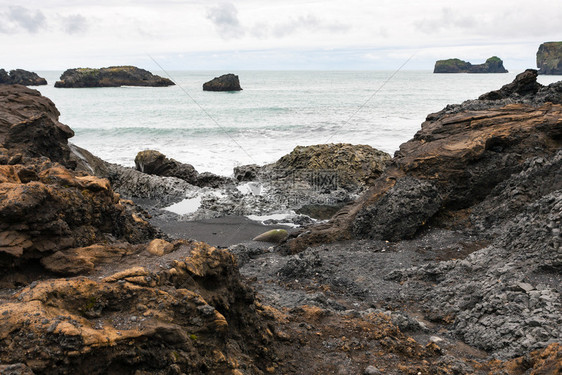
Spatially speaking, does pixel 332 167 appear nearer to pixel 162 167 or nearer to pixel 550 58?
pixel 162 167

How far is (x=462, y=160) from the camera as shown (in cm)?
1077

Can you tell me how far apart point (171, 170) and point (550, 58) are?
490 feet

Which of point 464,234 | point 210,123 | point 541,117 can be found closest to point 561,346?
point 464,234

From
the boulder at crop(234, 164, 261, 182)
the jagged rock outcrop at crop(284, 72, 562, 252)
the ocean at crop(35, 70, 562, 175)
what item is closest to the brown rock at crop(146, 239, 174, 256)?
the jagged rock outcrop at crop(284, 72, 562, 252)

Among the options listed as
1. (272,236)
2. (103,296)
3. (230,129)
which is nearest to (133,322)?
(103,296)

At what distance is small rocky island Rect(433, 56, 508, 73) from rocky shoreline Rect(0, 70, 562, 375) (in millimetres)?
172743

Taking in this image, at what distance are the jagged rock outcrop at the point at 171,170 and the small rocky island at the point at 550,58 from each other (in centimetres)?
14511

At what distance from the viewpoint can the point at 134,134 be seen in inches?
1332

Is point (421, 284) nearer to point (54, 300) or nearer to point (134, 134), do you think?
point (54, 300)

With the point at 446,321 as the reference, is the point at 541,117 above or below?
above

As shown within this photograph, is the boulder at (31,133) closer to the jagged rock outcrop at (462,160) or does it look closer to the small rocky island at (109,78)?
the jagged rock outcrop at (462,160)

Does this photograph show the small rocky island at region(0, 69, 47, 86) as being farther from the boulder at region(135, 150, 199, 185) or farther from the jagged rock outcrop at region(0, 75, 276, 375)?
the jagged rock outcrop at region(0, 75, 276, 375)

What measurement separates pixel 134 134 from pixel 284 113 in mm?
17431

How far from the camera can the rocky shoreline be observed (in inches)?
139
